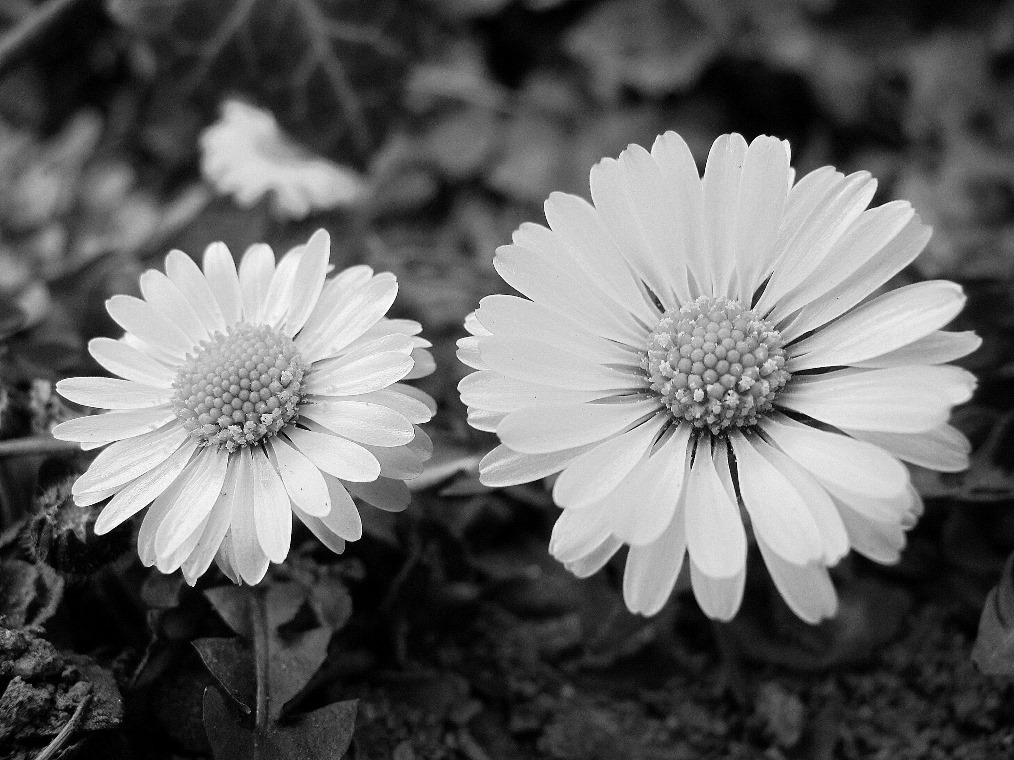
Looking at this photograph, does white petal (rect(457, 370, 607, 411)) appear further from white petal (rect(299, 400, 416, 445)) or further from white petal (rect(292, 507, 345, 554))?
white petal (rect(292, 507, 345, 554))

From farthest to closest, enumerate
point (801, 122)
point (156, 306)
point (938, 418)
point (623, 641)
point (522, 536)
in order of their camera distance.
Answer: point (801, 122)
point (522, 536)
point (623, 641)
point (156, 306)
point (938, 418)

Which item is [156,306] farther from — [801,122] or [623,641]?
[801,122]

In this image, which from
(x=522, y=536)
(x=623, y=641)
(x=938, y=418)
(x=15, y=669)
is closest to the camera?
(x=938, y=418)

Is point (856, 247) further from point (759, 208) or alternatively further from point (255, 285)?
point (255, 285)

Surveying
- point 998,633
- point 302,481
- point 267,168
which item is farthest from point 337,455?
point 267,168

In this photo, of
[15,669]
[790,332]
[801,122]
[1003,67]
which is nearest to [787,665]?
[790,332]

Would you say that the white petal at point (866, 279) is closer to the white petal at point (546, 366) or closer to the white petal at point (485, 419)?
the white petal at point (546, 366)
